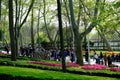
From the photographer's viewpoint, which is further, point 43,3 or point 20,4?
point 43,3

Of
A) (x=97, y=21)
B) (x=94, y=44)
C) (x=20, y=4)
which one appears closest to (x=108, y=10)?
(x=97, y=21)

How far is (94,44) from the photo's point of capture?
101 meters

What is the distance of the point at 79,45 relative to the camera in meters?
28.0

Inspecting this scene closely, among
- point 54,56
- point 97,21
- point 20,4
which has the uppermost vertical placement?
point 20,4

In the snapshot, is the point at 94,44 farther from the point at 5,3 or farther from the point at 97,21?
the point at 97,21

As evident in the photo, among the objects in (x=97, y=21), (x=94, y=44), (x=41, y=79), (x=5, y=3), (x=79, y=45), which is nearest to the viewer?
(x=41, y=79)

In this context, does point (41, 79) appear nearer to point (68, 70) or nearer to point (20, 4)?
point (68, 70)

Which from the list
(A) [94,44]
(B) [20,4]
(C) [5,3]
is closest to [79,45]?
(B) [20,4]

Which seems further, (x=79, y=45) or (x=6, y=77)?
(x=79, y=45)

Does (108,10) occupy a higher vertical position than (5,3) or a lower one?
lower

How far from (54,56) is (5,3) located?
40.4 feet

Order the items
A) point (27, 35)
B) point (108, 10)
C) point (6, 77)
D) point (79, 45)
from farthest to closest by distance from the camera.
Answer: point (27, 35) < point (79, 45) < point (108, 10) < point (6, 77)

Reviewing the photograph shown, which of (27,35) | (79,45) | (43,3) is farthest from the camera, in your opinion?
(27,35)

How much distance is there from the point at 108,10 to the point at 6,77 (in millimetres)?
7301
